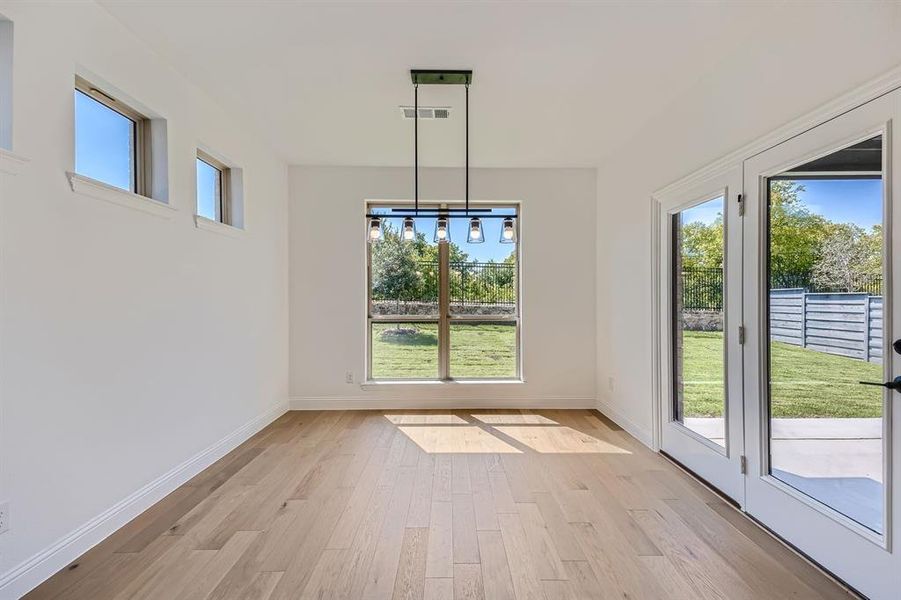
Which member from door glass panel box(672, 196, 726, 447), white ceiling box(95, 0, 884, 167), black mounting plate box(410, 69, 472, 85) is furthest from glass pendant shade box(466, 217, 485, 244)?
door glass panel box(672, 196, 726, 447)

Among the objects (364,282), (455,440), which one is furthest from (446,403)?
(364,282)

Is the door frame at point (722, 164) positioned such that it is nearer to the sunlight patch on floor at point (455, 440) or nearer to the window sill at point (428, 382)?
the sunlight patch on floor at point (455, 440)

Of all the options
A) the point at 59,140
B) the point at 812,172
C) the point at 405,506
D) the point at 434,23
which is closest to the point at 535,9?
the point at 434,23

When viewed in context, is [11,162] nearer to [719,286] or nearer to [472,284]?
[719,286]

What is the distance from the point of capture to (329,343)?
4.88m

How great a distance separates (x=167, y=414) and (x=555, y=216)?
13.1 feet

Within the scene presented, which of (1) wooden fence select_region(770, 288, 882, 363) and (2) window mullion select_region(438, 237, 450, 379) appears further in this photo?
(2) window mullion select_region(438, 237, 450, 379)

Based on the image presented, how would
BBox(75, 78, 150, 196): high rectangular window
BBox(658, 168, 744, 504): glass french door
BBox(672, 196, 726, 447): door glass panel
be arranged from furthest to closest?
BBox(672, 196, 726, 447): door glass panel < BBox(658, 168, 744, 504): glass french door < BBox(75, 78, 150, 196): high rectangular window

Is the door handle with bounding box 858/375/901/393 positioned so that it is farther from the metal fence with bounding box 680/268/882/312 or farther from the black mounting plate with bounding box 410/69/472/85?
the black mounting plate with bounding box 410/69/472/85

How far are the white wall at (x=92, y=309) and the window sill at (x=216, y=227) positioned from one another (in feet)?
0.18

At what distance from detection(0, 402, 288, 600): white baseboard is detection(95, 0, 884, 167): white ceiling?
8.37 ft

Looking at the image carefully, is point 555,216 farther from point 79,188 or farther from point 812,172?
point 79,188

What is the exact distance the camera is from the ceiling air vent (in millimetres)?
3295

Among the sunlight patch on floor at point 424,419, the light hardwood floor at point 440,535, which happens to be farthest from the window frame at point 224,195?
the sunlight patch on floor at point 424,419
